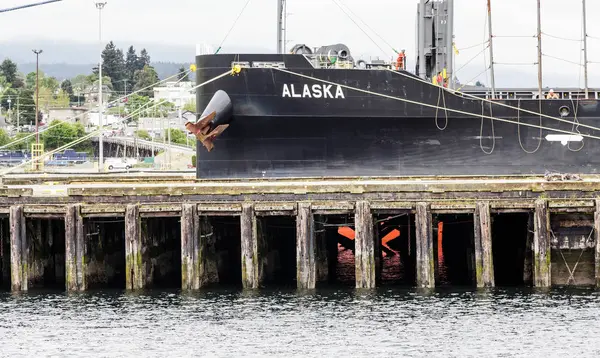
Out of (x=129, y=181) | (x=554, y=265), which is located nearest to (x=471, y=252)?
(x=554, y=265)

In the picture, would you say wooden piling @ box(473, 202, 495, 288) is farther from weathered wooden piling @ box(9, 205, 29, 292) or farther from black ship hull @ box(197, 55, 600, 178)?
weathered wooden piling @ box(9, 205, 29, 292)

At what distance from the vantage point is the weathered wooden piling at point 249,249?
4222 centimetres

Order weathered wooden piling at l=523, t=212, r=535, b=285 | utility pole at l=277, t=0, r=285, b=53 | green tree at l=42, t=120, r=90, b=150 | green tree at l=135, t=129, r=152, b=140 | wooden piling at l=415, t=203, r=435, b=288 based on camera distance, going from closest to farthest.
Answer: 1. wooden piling at l=415, t=203, r=435, b=288
2. weathered wooden piling at l=523, t=212, r=535, b=285
3. utility pole at l=277, t=0, r=285, b=53
4. green tree at l=42, t=120, r=90, b=150
5. green tree at l=135, t=129, r=152, b=140

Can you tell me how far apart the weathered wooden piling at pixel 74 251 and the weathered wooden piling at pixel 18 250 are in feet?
5.50

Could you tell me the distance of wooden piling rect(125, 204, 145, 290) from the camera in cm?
4241

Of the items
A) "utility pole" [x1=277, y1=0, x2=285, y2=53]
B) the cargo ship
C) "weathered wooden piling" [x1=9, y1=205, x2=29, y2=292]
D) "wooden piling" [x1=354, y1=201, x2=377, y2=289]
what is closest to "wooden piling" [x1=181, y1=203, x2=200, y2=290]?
"wooden piling" [x1=354, y1=201, x2=377, y2=289]

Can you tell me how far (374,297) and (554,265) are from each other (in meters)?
7.07

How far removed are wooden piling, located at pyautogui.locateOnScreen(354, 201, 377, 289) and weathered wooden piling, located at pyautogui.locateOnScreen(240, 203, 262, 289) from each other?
346 centimetres

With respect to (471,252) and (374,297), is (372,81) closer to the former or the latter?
(471,252)

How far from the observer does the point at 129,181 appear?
5306cm

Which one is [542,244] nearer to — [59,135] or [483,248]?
[483,248]

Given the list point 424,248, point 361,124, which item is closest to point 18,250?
point 424,248

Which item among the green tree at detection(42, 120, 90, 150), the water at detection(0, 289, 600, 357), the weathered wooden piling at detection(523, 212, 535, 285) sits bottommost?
the water at detection(0, 289, 600, 357)

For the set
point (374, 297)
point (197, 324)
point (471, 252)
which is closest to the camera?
point (197, 324)
